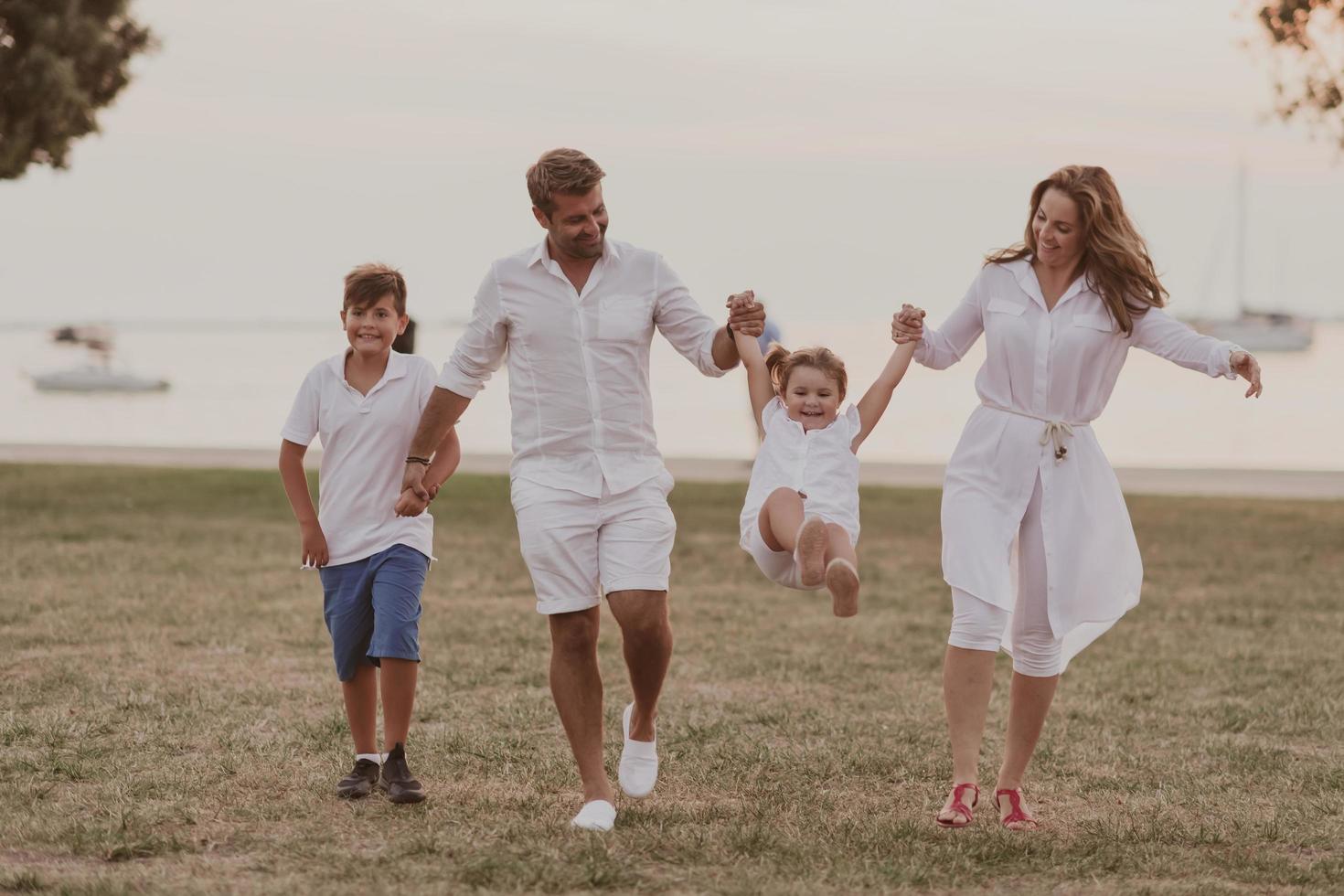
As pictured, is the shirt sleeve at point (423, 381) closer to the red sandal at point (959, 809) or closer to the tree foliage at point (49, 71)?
the red sandal at point (959, 809)

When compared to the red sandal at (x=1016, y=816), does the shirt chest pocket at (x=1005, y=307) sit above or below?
above

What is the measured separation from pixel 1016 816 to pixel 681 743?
176 centimetres

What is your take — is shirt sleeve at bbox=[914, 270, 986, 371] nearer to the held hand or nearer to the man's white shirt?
the man's white shirt

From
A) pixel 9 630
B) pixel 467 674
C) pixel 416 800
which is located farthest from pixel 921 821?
pixel 9 630

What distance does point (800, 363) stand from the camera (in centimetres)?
575

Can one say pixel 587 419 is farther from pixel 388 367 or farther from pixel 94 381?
pixel 94 381

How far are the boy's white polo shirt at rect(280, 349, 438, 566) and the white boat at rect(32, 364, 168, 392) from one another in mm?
61691

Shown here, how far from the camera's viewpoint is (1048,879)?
195 inches

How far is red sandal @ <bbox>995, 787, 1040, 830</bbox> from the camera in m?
5.58

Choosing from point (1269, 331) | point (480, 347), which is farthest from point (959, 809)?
point (1269, 331)

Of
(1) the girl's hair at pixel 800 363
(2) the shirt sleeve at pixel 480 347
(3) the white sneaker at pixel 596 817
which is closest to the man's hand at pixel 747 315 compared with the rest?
(1) the girl's hair at pixel 800 363

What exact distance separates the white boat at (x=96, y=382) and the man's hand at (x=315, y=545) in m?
61.8

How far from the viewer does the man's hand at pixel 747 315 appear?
5410mm

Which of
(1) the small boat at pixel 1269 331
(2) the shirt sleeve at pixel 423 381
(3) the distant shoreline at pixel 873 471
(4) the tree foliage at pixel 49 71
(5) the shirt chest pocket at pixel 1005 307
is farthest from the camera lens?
(1) the small boat at pixel 1269 331
